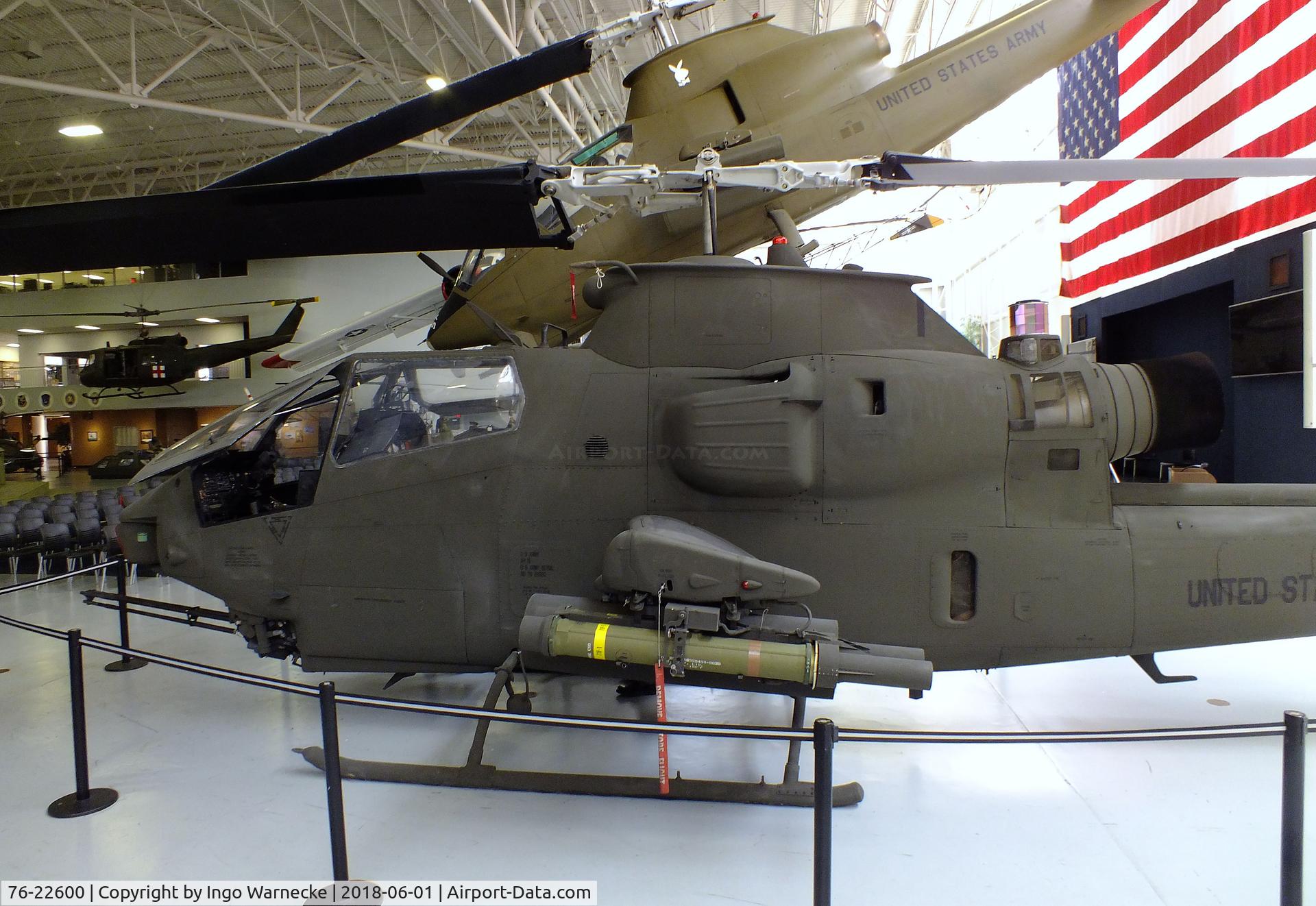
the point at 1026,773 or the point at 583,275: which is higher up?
the point at 583,275

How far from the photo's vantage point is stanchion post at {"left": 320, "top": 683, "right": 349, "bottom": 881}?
9.09 feet

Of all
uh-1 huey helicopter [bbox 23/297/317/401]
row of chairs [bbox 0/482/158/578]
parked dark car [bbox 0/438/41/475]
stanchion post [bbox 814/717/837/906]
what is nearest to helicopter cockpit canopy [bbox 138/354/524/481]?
stanchion post [bbox 814/717/837/906]

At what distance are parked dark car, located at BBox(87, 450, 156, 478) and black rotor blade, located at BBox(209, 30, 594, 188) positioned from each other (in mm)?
19185

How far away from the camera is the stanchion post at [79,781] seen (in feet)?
12.2

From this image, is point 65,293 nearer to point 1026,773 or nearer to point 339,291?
point 339,291

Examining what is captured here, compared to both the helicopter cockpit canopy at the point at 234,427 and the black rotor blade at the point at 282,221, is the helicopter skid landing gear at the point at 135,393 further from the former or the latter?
the black rotor blade at the point at 282,221

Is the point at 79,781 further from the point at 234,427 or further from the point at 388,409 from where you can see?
the point at 388,409

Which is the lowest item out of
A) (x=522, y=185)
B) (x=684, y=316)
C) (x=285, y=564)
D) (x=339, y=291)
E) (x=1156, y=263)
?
(x=285, y=564)

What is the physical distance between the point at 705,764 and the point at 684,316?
103 inches

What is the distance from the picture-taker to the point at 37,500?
37.6ft

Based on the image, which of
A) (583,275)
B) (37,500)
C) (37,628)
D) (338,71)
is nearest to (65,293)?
(338,71)

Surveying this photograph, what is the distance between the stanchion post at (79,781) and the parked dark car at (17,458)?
82.0 ft

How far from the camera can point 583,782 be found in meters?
3.83

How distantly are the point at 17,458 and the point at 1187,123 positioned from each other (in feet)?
104
